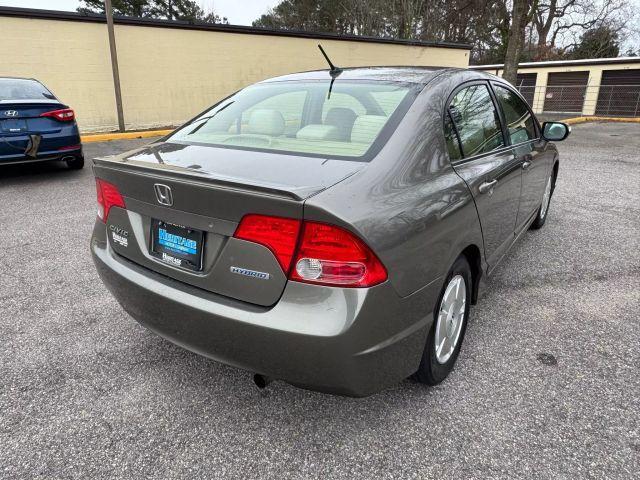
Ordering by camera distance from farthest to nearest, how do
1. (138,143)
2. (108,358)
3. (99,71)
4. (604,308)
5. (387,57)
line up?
(387,57) → (99,71) → (138,143) → (604,308) → (108,358)

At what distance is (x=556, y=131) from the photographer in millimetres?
3820

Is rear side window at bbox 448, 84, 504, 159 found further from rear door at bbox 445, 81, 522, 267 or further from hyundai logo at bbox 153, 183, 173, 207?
hyundai logo at bbox 153, 183, 173, 207

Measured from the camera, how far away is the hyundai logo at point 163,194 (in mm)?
1836

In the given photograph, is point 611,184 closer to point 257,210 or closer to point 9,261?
point 257,210

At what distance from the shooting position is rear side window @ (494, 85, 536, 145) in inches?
124

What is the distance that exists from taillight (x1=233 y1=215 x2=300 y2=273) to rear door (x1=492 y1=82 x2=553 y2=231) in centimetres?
208

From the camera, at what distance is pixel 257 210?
5.33 ft

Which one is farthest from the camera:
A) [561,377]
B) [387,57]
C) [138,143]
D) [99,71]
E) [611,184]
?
[387,57]

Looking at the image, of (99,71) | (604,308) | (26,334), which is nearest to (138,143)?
(99,71)

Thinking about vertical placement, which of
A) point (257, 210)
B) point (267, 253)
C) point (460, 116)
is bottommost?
point (267, 253)

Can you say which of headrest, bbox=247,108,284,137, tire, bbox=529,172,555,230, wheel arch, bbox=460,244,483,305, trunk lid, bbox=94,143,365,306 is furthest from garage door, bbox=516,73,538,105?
trunk lid, bbox=94,143,365,306

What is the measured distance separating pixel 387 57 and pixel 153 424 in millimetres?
17564

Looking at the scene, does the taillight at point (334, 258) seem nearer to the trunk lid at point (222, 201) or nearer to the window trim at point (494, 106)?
the trunk lid at point (222, 201)

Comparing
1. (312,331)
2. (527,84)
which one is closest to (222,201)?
(312,331)
